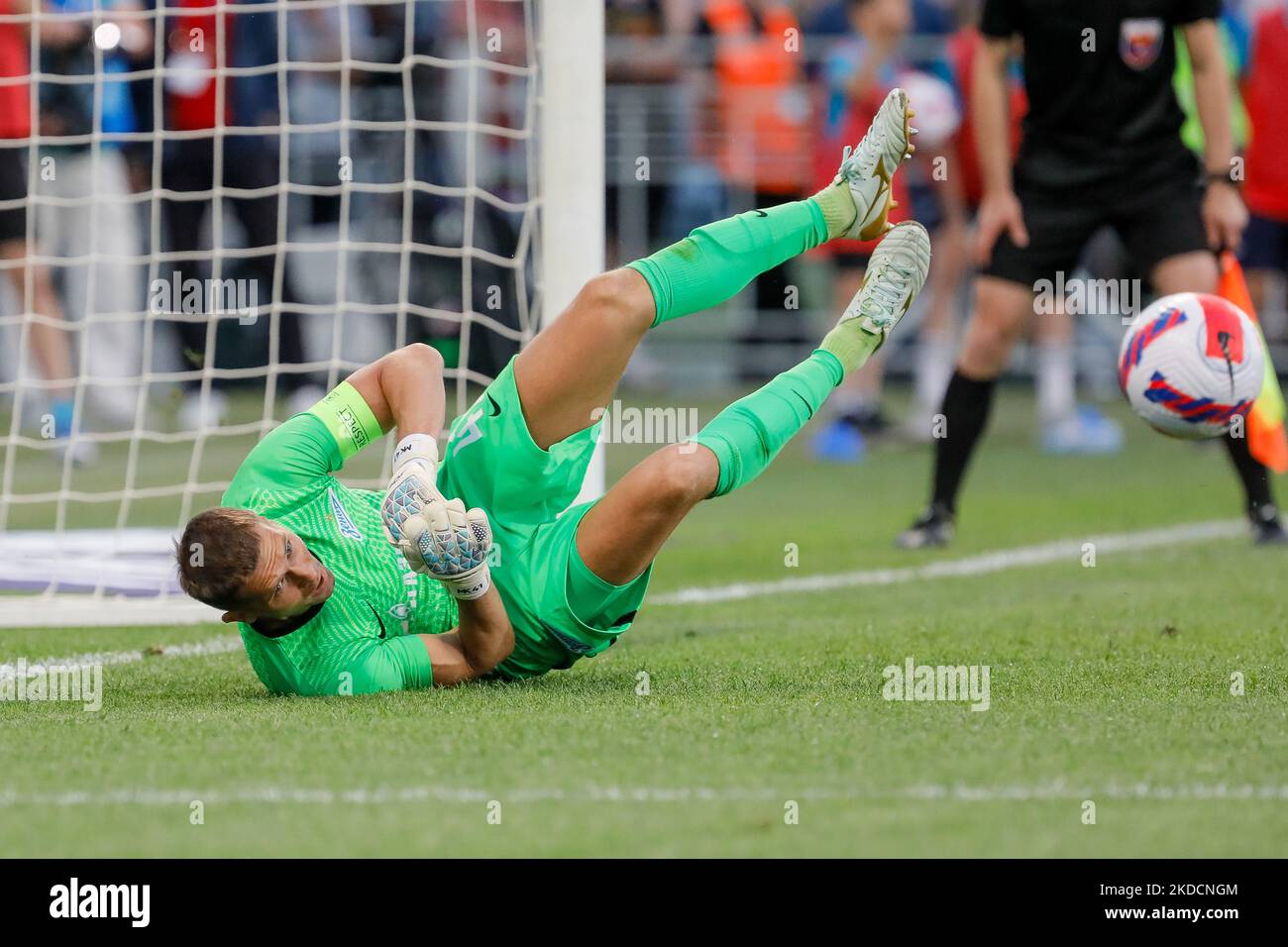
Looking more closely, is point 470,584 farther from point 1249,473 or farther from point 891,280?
point 1249,473

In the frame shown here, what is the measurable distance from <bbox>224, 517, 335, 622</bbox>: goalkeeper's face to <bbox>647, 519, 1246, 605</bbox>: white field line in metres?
2.52

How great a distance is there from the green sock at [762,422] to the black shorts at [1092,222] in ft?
9.56

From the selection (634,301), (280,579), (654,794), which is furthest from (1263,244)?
(654,794)

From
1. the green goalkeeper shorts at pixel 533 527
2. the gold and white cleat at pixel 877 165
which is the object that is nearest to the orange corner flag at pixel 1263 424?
the gold and white cleat at pixel 877 165

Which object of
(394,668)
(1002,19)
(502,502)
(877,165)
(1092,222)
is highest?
(1002,19)

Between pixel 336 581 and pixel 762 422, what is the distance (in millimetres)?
1123

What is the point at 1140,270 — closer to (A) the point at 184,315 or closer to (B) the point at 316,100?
(A) the point at 184,315

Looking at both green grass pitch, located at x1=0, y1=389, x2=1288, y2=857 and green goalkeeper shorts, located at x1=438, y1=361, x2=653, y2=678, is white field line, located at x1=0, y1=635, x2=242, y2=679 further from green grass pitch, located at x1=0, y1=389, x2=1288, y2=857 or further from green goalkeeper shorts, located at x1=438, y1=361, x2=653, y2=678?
green goalkeeper shorts, located at x1=438, y1=361, x2=653, y2=678

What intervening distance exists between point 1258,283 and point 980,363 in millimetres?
5502

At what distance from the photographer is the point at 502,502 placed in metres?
4.66

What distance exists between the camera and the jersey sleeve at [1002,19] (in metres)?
7.47

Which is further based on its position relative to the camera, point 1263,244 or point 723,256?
point 1263,244

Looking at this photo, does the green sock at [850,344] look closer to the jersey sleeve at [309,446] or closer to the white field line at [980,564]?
the jersey sleeve at [309,446]

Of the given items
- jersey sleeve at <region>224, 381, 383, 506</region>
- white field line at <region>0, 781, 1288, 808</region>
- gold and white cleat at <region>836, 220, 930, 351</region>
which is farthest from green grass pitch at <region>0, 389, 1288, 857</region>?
gold and white cleat at <region>836, 220, 930, 351</region>
